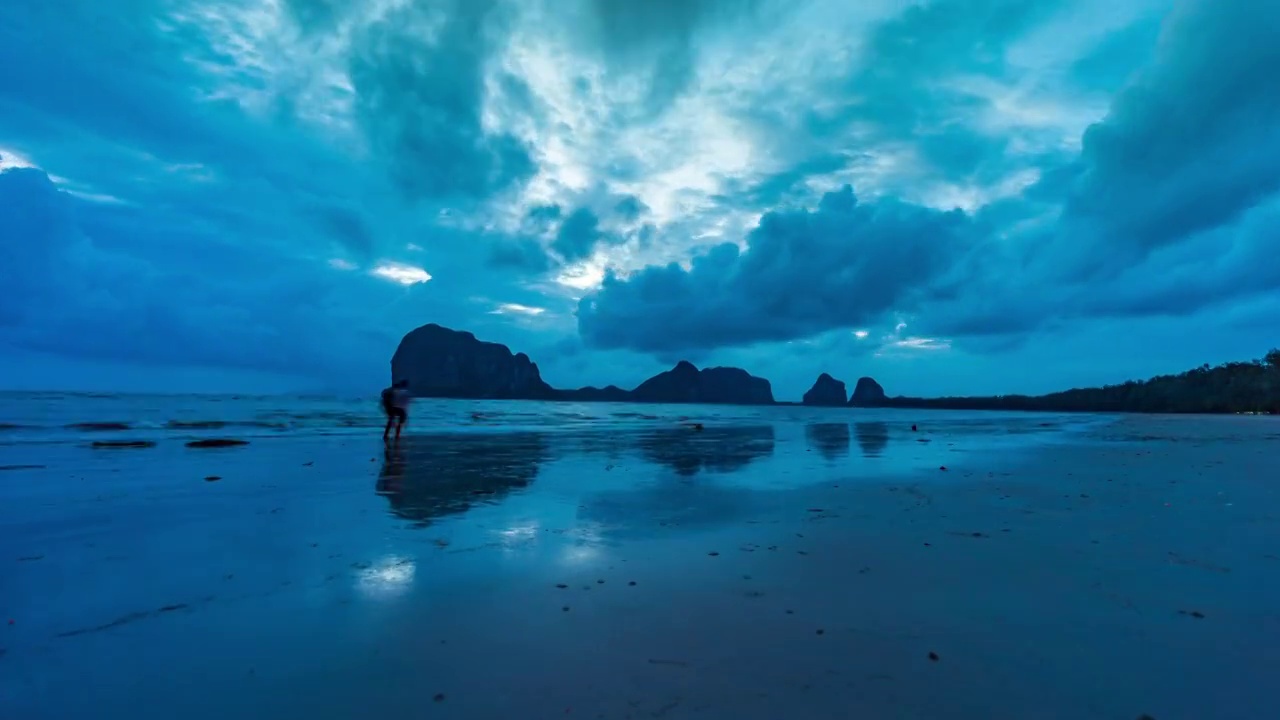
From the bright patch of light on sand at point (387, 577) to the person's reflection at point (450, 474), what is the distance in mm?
2215

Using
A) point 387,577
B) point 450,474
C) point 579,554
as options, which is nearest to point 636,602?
point 579,554

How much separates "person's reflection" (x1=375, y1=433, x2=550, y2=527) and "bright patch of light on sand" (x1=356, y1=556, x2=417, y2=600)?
2.21 metres

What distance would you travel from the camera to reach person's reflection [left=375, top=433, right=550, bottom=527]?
10.8 metres

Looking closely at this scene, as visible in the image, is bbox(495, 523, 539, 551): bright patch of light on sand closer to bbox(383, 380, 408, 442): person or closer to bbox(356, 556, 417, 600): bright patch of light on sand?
bbox(356, 556, 417, 600): bright patch of light on sand

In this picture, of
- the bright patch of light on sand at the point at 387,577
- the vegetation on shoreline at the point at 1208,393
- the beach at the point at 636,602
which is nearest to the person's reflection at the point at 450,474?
the beach at the point at 636,602

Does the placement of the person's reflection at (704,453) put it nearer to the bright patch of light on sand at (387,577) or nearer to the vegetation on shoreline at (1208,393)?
the bright patch of light on sand at (387,577)

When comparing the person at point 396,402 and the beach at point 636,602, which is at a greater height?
the person at point 396,402

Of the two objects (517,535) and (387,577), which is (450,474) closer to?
(517,535)

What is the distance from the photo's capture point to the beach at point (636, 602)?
12.4 ft

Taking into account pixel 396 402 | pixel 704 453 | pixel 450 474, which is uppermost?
pixel 396 402

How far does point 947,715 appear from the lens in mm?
3512

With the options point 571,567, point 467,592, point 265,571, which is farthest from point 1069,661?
point 265,571

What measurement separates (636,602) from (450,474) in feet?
35.5

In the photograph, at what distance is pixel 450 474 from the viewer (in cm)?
1509
